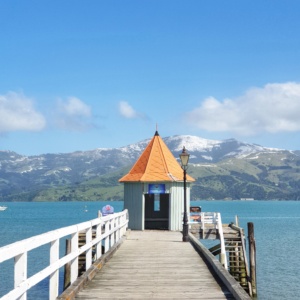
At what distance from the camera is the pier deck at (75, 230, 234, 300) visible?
1108 centimetres

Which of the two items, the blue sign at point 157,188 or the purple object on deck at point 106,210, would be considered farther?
the blue sign at point 157,188

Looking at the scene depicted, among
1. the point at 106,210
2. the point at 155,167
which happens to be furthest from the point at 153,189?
the point at 106,210

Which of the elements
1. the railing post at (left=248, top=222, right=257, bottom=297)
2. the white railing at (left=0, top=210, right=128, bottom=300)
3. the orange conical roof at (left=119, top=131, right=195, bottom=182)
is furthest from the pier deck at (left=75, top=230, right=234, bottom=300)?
the orange conical roof at (left=119, top=131, right=195, bottom=182)

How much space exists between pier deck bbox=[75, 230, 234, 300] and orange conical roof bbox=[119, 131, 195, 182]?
13.3 m

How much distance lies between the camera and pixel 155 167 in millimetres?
A: 35375

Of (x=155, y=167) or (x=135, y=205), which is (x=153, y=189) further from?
(x=155, y=167)

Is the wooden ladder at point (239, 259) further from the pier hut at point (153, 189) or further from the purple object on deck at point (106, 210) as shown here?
the purple object on deck at point (106, 210)

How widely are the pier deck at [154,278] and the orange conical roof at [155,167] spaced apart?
13.3 meters

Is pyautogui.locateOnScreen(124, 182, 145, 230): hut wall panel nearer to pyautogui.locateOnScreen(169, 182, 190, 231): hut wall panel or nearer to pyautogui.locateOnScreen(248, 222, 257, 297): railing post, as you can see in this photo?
pyautogui.locateOnScreen(169, 182, 190, 231): hut wall panel

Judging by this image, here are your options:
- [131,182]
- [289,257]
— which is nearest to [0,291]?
[131,182]

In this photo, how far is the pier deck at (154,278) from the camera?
11078 millimetres

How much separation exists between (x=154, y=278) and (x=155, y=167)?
22159 mm

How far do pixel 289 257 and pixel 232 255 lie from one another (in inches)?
1045

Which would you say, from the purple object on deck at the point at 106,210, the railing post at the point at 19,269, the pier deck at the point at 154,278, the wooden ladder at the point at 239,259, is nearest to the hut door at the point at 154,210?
the purple object on deck at the point at 106,210
